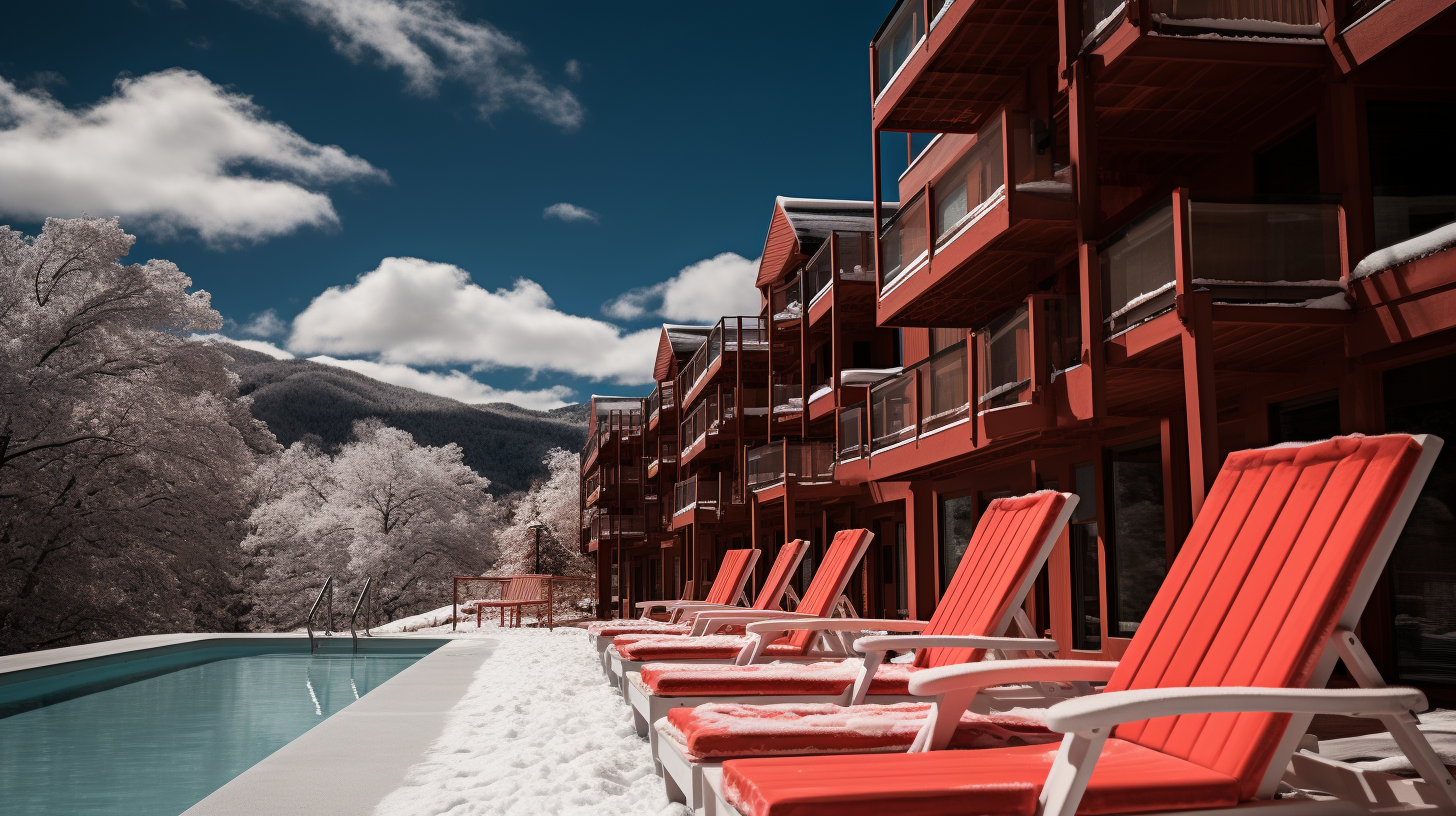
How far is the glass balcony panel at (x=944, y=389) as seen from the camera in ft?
41.8

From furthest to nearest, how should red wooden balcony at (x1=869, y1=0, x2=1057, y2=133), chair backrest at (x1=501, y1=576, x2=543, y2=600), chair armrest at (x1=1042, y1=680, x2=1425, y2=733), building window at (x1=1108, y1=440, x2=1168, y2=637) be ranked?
chair backrest at (x1=501, y1=576, x2=543, y2=600)
red wooden balcony at (x1=869, y1=0, x2=1057, y2=133)
building window at (x1=1108, y1=440, x2=1168, y2=637)
chair armrest at (x1=1042, y1=680, x2=1425, y2=733)

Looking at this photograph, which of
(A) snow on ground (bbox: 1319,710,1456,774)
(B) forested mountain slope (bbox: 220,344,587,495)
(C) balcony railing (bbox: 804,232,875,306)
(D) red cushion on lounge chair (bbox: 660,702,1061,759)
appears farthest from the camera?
(B) forested mountain slope (bbox: 220,344,587,495)

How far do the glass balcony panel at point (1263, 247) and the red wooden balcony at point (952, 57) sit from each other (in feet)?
15.0

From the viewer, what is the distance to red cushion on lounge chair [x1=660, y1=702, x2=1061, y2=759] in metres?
3.16

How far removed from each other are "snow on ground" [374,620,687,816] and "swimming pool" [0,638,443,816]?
4.42ft

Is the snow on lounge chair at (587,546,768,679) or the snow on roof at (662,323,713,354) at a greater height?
the snow on roof at (662,323,713,354)

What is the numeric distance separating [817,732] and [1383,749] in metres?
3.01

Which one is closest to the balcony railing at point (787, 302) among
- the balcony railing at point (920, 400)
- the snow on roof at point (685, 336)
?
the balcony railing at point (920, 400)

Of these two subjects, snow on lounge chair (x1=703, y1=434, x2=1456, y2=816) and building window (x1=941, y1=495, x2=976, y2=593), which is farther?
building window (x1=941, y1=495, x2=976, y2=593)

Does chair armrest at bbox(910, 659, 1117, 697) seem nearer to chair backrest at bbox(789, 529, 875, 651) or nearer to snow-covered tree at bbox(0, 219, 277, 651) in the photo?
chair backrest at bbox(789, 529, 875, 651)

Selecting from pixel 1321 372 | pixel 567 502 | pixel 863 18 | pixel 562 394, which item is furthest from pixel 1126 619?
pixel 562 394

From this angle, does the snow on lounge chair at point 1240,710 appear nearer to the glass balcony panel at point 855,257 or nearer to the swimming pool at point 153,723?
the swimming pool at point 153,723

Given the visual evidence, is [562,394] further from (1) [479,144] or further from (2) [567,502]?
(1) [479,144]

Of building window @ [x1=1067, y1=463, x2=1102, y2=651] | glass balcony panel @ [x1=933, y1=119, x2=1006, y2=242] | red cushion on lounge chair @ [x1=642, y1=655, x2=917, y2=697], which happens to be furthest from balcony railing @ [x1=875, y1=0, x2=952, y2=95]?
red cushion on lounge chair @ [x1=642, y1=655, x2=917, y2=697]
